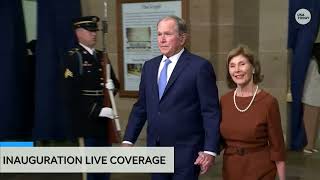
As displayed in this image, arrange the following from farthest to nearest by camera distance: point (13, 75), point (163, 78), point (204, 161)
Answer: point (13, 75)
point (163, 78)
point (204, 161)

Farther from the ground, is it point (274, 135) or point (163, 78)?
point (163, 78)

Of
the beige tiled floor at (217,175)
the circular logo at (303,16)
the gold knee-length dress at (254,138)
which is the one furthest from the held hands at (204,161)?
the circular logo at (303,16)

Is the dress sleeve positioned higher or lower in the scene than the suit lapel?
lower

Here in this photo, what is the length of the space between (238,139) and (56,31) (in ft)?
12.7

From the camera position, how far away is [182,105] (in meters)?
3.04

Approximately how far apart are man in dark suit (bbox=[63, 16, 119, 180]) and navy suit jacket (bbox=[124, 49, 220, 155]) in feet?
4.27

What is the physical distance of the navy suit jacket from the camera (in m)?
3.00

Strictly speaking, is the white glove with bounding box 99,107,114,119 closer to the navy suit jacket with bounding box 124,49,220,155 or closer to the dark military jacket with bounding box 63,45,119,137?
the dark military jacket with bounding box 63,45,119,137

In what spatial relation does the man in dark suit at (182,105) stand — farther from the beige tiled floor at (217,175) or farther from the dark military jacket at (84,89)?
the beige tiled floor at (217,175)

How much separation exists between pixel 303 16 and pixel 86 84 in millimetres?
3099

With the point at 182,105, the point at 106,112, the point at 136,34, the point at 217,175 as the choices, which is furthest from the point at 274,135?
the point at 136,34

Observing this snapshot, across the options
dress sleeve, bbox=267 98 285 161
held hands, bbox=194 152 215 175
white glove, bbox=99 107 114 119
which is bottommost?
held hands, bbox=194 152 215 175

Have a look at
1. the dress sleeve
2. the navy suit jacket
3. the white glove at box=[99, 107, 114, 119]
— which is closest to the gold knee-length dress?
the dress sleeve

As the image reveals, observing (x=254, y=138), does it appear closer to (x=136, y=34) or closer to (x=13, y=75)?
(x=136, y=34)
